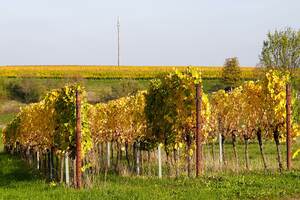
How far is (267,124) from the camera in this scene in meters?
21.5

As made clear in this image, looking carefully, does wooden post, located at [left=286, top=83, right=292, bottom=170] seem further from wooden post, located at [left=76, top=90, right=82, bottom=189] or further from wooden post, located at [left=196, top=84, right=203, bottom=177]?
wooden post, located at [left=76, top=90, right=82, bottom=189]

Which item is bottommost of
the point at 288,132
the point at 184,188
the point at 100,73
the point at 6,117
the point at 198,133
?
the point at 6,117

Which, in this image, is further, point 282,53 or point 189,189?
point 282,53

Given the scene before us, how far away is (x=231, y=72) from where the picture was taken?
78562mm

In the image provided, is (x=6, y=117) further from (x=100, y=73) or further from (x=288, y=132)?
(x=288, y=132)

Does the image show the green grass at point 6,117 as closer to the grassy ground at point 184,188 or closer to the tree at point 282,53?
the tree at point 282,53

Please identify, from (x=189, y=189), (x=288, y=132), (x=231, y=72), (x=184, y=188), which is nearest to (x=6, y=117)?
(x=231, y=72)

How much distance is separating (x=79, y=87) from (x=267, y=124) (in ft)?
25.0

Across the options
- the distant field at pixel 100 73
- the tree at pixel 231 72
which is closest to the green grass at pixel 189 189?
the tree at pixel 231 72

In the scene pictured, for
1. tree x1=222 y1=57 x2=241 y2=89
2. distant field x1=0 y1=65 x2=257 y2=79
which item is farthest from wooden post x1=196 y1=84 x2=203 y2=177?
distant field x1=0 y1=65 x2=257 y2=79

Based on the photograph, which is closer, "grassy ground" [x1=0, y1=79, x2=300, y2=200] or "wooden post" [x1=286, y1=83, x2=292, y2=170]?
"grassy ground" [x1=0, y1=79, x2=300, y2=200]

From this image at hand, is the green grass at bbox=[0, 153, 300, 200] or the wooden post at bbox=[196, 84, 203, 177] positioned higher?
the wooden post at bbox=[196, 84, 203, 177]

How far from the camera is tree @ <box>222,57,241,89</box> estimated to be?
78.0 m

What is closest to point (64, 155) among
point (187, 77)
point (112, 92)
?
point (187, 77)
